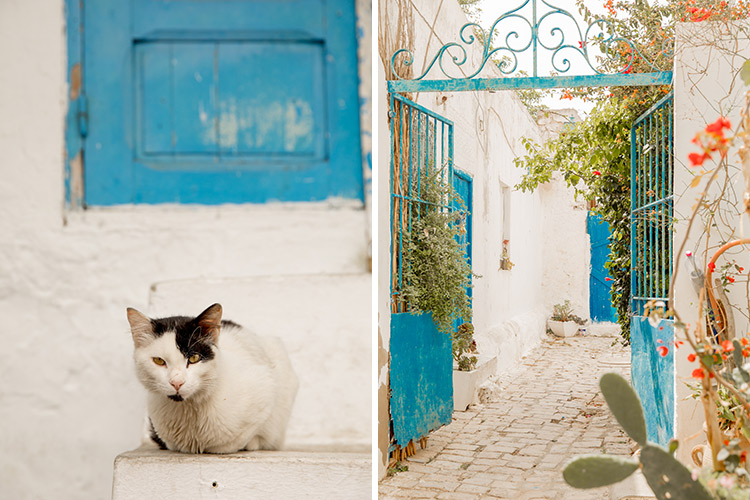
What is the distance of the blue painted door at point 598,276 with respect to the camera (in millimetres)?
12508

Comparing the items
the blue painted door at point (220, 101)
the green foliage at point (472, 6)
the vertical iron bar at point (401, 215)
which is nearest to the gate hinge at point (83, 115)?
the blue painted door at point (220, 101)

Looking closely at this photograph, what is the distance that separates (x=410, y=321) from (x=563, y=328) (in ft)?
26.5

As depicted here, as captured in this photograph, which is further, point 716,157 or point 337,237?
point 716,157

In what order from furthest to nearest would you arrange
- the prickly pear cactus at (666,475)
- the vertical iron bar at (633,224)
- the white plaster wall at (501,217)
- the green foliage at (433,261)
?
the white plaster wall at (501,217), the vertical iron bar at (633,224), the green foliage at (433,261), the prickly pear cactus at (666,475)

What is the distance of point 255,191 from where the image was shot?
7.66 ft

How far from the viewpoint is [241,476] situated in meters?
2.10

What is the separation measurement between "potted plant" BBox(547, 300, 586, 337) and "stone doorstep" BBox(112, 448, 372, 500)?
33.7 feet

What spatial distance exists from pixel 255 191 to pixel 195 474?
0.92 m

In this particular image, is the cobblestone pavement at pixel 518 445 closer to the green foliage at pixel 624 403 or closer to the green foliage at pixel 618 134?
the green foliage at pixel 618 134

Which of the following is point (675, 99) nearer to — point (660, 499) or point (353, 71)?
point (353, 71)

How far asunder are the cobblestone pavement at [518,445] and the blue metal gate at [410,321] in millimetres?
271

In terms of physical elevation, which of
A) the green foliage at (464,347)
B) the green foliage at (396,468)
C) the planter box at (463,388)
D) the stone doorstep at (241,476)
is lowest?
the green foliage at (396,468)

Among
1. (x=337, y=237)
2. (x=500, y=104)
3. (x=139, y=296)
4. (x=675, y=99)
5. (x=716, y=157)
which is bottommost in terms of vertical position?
(x=139, y=296)

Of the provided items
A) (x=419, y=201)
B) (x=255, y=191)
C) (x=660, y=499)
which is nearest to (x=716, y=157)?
(x=419, y=201)
